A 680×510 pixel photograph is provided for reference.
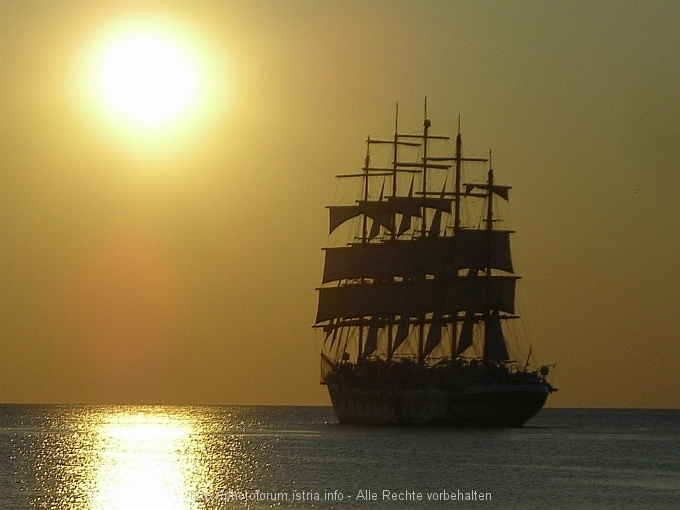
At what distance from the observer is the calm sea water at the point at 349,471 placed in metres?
62.0

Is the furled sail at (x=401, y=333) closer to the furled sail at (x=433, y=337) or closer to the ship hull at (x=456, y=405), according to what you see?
the furled sail at (x=433, y=337)

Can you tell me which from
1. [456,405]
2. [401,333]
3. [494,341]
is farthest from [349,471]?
[401,333]

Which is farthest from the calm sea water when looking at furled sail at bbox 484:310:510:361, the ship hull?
furled sail at bbox 484:310:510:361

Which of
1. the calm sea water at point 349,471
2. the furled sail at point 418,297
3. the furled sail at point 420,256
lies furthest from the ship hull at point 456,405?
the furled sail at point 420,256

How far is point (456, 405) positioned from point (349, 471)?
46.3 metres

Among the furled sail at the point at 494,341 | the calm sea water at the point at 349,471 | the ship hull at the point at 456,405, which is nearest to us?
the calm sea water at the point at 349,471

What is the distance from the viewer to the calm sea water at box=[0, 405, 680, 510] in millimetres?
61969

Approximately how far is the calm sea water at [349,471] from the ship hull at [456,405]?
2355 mm

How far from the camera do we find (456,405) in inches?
4823

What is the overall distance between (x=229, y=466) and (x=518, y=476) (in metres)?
17.2

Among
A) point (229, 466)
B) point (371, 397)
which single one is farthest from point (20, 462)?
point (371, 397)

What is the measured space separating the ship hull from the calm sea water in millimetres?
2355

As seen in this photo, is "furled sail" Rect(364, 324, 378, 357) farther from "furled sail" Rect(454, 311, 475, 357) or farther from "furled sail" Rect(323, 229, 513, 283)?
"furled sail" Rect(454, 311, 475, 357)

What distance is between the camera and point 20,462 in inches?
3401
